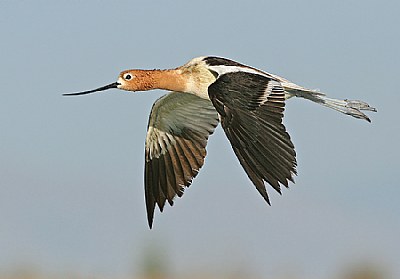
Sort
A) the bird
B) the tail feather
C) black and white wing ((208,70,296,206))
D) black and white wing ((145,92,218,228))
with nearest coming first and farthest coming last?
black and white wing ((208,70,296,206)) < the bird < the tail feather < black and white wing ((145,92,218,228))

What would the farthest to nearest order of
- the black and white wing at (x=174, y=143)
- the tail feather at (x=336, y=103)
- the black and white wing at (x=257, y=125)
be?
the black and white wing at (x=174, y=143) → the tail feather at (x=336, y=103) → the black and white wing at (x=257, y=125)

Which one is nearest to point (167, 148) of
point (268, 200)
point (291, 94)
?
point (291, 94)

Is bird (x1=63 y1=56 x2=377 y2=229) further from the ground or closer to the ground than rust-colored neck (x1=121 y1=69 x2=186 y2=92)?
closer to the ground

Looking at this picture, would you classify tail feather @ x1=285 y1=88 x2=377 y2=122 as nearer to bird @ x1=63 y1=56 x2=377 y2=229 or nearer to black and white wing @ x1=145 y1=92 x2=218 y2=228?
bird @ x1=63 y1=56 x2=377 y2=229

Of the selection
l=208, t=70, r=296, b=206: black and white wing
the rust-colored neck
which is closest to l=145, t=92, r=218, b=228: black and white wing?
the rust-colored neck

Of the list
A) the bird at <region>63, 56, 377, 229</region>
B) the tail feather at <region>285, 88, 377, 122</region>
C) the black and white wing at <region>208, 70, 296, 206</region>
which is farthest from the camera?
the tail feather at <region>285, 88, 377, 122</region>

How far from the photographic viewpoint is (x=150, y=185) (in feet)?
48.4

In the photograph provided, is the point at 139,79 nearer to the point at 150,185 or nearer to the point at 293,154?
the point at 150,185

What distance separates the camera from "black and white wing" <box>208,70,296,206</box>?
11109mm

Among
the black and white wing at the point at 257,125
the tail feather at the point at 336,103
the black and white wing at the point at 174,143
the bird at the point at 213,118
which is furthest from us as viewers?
the black and white wing at the point at 174,143

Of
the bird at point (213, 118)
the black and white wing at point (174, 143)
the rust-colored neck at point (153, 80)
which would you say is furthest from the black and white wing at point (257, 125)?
the black and white wing at point (174, 143)

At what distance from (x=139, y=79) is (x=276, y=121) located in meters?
2.71

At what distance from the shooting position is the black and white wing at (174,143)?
1455 centimetres

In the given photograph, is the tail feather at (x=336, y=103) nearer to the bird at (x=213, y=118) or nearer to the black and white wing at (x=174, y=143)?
the bird at (x=213, y=118)
